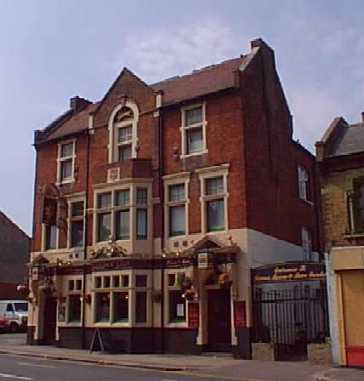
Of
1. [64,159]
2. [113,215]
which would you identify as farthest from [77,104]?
[113,215]

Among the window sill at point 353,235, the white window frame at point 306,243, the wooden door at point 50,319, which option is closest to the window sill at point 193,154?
the white window frame at point 306,243

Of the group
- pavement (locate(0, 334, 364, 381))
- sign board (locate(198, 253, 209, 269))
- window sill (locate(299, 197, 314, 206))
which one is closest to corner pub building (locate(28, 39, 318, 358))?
sign board (locate(198, 253, 209, 269))

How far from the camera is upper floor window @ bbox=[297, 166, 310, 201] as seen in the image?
1216 inches

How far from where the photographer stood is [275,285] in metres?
23.8

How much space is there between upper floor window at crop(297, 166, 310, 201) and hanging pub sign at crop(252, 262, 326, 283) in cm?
847

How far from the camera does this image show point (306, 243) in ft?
101

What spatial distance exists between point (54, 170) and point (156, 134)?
7.04 metres

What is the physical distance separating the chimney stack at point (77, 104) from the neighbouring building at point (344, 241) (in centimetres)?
1812

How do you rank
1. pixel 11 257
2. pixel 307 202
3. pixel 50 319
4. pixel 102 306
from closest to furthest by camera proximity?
pixel 102 306
pixel 50 319
pixel 307 202
pixel 11 257

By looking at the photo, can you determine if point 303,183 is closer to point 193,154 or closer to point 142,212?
point 193,154

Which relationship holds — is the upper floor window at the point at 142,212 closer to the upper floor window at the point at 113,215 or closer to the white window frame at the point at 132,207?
the white window frame at the point at 132,207

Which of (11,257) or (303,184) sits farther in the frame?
(11,257)

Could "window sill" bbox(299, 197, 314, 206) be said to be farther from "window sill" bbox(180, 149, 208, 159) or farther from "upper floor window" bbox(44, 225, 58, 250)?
"upper floor window" bbox(44, 225, 58, 250)

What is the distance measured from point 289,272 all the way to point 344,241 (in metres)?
2.89
